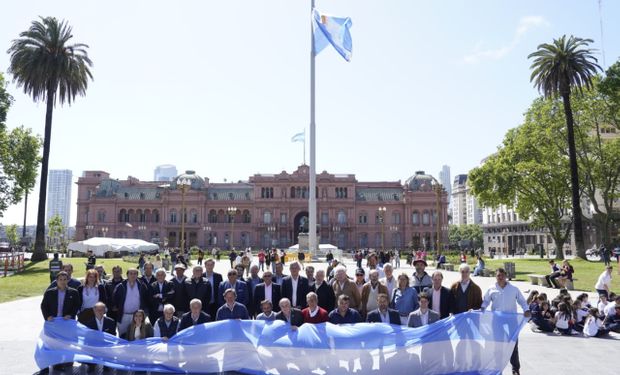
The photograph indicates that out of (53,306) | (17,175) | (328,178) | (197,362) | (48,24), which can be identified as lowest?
(197,362)

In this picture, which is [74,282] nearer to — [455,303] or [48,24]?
[455,303]

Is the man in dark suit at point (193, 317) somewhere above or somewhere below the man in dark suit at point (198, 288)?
below

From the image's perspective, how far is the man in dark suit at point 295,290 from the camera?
10578 millimetres

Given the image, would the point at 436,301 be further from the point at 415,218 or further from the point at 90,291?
the point at 415,218

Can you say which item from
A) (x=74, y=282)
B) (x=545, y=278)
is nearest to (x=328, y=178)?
(x=545, y=278)

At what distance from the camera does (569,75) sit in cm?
4103

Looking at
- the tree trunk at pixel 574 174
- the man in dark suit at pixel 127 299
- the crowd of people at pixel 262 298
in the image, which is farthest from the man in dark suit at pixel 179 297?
the tree trunk at pixel 574 174

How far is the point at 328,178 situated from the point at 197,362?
84.8 m


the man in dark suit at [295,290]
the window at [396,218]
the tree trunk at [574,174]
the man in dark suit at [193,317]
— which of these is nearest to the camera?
the man in dark suit at [193,317]

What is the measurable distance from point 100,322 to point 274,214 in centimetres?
8304

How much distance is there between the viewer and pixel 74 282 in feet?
36.1

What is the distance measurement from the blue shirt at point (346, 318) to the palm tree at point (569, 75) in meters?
37.8

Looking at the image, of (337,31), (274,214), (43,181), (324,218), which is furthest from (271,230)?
(337,31)

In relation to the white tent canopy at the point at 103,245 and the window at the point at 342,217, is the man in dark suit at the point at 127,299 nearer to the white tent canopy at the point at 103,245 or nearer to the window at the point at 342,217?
the white tent canopy at the point at 103,245
